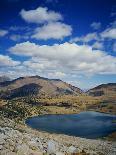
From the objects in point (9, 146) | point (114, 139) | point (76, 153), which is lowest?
point (114, 139)

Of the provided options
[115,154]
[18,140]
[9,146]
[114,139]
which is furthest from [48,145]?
[114,139]

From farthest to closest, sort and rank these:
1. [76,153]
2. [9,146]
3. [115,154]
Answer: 1. [115,154]
2. [76,153]
3. [9,146]

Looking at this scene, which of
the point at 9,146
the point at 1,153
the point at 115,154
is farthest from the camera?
the point at 115,154

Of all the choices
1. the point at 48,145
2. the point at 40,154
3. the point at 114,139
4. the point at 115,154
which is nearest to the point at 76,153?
the point at 48,145

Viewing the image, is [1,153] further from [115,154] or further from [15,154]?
[115,154]

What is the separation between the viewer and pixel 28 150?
3781 centimetres

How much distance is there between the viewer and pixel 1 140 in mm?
39312

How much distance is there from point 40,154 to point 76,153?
1225 centimetres

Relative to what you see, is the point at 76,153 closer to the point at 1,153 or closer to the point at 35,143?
the point at 35,143

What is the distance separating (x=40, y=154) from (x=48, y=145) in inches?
213

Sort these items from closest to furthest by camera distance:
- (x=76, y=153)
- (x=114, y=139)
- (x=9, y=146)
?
1. (x=9, y=146)
2. (x=76, y=153)
3. (x=114, y=139)

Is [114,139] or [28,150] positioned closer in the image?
[28,150]

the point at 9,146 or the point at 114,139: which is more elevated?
the point at 9,146

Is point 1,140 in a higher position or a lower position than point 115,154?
higher
